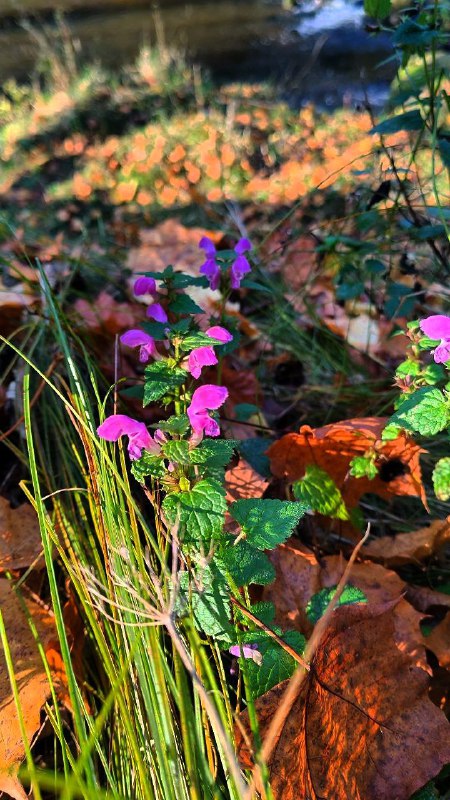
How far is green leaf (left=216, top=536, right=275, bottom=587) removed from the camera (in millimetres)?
785

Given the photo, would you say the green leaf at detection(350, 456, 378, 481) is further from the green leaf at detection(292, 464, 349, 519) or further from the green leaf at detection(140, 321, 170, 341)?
the green leaf at detection(140, 321, 170, 341)

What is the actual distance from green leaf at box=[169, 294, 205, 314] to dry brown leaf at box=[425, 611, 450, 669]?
656 millimetres

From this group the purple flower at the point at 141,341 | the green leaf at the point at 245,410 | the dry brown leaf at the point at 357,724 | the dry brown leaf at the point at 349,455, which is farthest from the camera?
the green leaf at the point at 245,410

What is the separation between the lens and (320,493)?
1039 millimetres

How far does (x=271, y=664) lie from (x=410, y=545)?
17.8 inches

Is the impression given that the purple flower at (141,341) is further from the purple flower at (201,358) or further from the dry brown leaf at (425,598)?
the dry brown leaf at (425,598)

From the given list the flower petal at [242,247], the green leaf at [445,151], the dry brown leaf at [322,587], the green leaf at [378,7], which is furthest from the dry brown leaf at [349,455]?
the green leaf at [378,7]

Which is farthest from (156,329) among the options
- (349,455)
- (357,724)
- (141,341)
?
(357,724)

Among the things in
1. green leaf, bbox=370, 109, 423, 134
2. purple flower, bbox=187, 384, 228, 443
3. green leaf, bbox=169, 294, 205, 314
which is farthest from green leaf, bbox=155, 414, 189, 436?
green leaf, bbox=370, 109, 423, 134

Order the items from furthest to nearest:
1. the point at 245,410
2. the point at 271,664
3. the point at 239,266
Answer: the point at 245,410 < the point at 239,266 < the point at 271,664

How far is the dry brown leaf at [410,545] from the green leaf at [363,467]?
166 mm

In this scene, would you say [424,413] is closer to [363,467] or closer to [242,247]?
[363,467]

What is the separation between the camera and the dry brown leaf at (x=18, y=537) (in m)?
0.96

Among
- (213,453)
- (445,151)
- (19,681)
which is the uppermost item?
(445,151)
